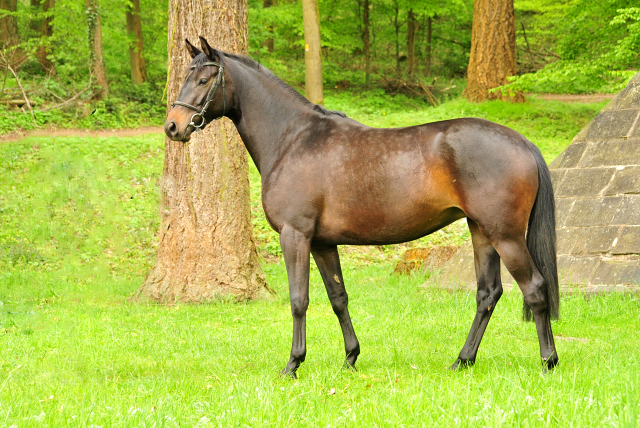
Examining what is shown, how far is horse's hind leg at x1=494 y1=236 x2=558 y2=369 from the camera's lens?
4098mm

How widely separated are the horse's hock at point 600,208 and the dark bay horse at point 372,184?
2.88 m

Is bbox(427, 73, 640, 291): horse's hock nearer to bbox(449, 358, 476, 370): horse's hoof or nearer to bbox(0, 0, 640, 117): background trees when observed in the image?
bbox(449, 358, 476, 370): horse's hoof

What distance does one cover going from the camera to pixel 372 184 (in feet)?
14.2

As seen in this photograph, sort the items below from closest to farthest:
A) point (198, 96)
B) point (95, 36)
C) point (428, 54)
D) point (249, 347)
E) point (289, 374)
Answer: point (289, 374) < point (198, 96) < point (249, 347) < point (95, 36) < point (428, 54)

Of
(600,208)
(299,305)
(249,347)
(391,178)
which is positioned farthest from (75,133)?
(391,178)

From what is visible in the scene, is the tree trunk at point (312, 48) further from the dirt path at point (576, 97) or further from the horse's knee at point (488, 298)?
the horse's knee at point (488, 298)

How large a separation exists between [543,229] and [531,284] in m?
0.44

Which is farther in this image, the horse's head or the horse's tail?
the horse's head

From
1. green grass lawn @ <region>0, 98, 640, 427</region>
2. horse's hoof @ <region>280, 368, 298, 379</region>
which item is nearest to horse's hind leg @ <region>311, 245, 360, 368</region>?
green grass lawn @ <region>0, 98, 640, 427</region>

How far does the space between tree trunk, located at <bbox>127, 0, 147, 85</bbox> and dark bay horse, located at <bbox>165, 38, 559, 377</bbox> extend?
21040 millimetres

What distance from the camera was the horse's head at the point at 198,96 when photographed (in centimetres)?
451

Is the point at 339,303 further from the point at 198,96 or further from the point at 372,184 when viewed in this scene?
the point at 198,96

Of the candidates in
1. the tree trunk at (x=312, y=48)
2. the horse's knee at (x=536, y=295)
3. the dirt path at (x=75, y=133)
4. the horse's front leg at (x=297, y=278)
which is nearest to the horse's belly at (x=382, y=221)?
the horse's front leg at (x=297, y=278)

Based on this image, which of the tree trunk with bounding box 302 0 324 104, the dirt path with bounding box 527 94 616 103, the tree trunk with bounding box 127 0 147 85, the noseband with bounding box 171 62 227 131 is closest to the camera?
the noseband with bounding box 171 62 227 131
